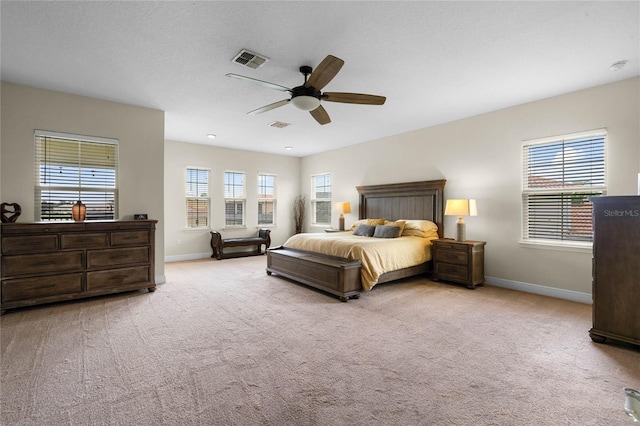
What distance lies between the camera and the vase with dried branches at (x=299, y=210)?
28.4ft

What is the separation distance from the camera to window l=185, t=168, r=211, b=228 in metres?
7.12

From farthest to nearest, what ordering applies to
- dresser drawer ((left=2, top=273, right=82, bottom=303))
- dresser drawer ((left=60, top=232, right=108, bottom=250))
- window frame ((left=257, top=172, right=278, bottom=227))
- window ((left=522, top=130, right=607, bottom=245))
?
window frame ((left=257, top=172, right=278, bottom=227)), window ((left=522, top=130, right=607, bottom=245)), dresser drawer ((left=60, top=232, right=108, bottom=250)), dresser drawer ((left=2, top=273, right=82, bottom=303))

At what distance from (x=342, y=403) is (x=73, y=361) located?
84.0 inches

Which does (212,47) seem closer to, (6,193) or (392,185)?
(6,193)

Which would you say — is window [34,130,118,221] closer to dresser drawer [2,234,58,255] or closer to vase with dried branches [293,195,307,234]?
dresser drawer [2,234,58,255]

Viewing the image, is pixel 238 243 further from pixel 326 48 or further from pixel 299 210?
pixel 326 48

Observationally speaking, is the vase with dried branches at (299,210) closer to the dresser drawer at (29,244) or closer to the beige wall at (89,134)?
the beige wall at (89,134)

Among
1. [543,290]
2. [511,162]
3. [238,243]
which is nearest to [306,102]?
[511,162]

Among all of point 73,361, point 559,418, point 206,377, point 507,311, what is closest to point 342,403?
point 206,377

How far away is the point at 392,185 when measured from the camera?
6.15 meters

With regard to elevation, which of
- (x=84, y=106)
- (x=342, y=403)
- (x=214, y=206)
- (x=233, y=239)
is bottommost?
(x=342, y=403)

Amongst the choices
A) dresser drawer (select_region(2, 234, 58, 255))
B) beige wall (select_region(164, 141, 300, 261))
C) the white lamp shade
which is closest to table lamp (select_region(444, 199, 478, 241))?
the white lamp shade

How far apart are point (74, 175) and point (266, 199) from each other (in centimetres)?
461

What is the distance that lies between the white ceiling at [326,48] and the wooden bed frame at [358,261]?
174cm
